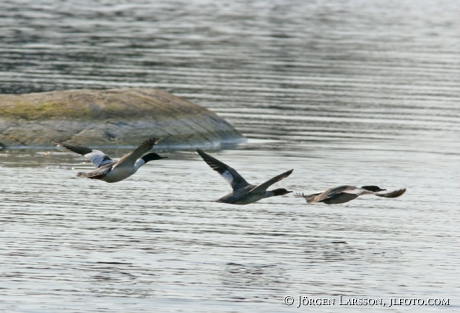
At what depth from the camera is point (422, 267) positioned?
1791cm

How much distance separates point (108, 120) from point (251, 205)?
641cm

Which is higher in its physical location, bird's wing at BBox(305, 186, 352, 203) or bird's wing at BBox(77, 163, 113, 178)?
bird's wing at BBox(77, 163, 113, 178)

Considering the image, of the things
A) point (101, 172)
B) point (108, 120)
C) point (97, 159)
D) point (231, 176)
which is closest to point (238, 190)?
point (231, 176)

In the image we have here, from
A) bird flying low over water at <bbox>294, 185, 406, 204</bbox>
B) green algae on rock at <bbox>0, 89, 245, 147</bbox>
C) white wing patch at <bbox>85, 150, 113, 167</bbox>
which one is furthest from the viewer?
green algae on rock at <bbox>0, 89, 245, 147</bbox>

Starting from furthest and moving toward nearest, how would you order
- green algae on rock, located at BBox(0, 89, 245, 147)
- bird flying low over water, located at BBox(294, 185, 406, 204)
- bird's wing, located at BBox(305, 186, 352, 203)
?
green algae on rock, located at BBox(0, 89, 245, 147)
bird's wing, located at BBox(305, 186, 352, 203)
bird flying low over water, located at BBox(294, 185, 406, 204)

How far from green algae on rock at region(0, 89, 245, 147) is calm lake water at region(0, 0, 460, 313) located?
758 millimetres

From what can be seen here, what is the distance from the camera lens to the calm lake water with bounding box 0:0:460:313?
16.5 metres

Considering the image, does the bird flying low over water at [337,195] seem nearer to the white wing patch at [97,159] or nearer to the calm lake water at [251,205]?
the calm lake water at [251,205]

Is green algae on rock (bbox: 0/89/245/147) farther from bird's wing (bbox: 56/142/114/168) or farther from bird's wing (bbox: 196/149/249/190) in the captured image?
bird's wing (bbox: 196/149/249/190)

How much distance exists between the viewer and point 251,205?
22516 millimetres

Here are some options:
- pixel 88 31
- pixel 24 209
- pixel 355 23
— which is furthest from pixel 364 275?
pixel 355 23

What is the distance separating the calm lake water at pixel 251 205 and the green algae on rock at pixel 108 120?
2.49ft

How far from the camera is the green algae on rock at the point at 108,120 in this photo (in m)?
26.9

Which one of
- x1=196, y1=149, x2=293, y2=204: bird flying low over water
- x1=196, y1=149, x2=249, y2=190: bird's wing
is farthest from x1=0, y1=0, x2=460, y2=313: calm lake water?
x1=196, y1=149, x2=249, y2=190: bird's wing
